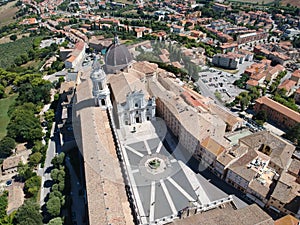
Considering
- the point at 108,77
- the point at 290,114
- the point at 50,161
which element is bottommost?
the point at 50,161

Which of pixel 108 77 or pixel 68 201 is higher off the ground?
pixel 108 77

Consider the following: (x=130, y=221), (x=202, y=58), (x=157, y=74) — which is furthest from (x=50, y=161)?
(x=202, y=58)

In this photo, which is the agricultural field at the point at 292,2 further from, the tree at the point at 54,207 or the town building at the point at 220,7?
the tree at the point at 54,207

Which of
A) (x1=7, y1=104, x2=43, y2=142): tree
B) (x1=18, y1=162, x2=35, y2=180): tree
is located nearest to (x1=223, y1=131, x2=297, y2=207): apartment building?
(x1=18, y1=162, x2=35, y2=180): tree

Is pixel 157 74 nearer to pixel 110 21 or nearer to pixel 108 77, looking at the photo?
pixel 108 77

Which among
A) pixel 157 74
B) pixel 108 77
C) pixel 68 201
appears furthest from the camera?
pixel 157 74

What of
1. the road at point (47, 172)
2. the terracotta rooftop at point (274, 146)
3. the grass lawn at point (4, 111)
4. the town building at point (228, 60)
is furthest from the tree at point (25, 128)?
the town building at point (228, 60)

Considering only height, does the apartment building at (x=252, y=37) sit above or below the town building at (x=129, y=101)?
below
